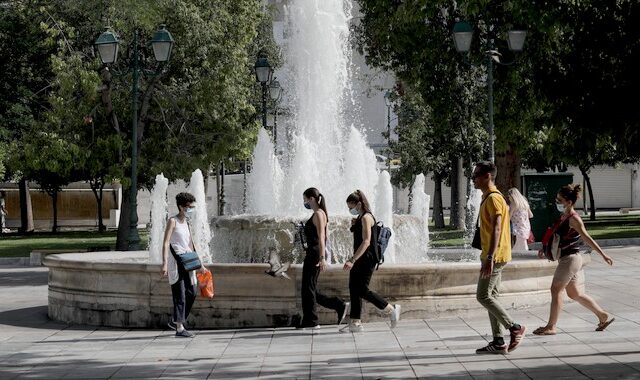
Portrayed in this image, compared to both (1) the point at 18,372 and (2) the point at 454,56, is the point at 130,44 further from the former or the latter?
(1) the point at 18,372

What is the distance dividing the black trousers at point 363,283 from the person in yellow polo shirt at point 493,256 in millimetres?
2006

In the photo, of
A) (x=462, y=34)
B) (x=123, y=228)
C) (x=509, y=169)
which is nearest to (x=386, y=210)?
(x=462, y=34)

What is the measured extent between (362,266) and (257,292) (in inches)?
62.0

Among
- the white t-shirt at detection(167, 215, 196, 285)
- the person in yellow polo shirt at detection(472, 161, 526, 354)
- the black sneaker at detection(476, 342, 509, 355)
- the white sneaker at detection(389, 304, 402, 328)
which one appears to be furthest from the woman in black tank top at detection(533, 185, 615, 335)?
the white t-shirt at detection(167, 215, 196, 285)

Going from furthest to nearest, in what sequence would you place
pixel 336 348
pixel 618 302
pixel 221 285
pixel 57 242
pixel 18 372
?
1. pixel 57 242
2. pixel 618 302
3. pixel 221 285
4. pixel 336 348
5. pixel 18 372

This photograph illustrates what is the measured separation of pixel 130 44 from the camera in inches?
1224

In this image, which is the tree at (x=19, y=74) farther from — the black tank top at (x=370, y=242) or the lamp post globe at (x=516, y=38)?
the black tank top at (x=370, y=242)

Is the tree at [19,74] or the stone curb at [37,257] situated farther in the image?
the tree at [19,74]

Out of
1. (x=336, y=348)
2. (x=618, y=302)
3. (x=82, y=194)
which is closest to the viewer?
(x=336, y=348)

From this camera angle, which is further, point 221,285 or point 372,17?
point 372,17

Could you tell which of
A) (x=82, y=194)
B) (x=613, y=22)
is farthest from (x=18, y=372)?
(x=82, y=194)

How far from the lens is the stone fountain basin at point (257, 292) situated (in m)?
13.2

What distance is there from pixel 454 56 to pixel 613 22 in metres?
20.6

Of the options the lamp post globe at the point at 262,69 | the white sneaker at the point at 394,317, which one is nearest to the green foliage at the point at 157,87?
the lamp post globe at the point at 262,69
